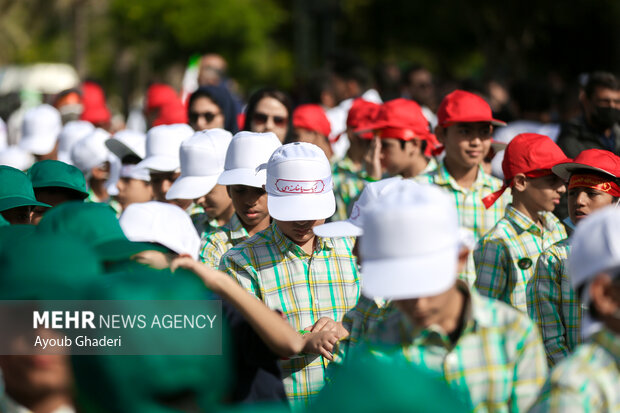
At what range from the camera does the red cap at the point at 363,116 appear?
768 cm

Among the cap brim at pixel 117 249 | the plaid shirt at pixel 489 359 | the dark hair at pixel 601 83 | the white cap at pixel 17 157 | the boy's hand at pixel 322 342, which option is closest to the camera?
the plaid shirt at pixel 489 359

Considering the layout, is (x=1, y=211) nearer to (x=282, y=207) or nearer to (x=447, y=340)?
(x=282, y=207)

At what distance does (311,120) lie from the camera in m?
8.41

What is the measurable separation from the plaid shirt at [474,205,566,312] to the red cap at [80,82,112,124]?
7.95 meters

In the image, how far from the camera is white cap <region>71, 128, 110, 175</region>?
26.5 ft

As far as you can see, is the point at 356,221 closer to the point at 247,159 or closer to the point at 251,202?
the point at 251,202

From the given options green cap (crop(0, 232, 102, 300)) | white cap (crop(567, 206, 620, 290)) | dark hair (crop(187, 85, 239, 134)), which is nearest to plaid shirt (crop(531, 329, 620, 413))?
white cap (crop(567, 206, 620, 290))

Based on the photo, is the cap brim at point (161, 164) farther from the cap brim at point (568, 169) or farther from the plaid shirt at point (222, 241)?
the cap brim at point (568, 169)

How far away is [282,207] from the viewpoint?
15.0ft

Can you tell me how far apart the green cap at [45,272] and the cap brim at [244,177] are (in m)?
2.36

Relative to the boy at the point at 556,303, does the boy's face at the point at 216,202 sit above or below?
above

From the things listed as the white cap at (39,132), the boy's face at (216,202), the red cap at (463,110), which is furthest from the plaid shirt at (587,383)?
the white cap at (39,132)

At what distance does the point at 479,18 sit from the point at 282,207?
28145 millimetres

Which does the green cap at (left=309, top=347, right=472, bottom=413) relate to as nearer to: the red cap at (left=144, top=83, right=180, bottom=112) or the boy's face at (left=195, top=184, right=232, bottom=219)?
the boy's face at (left=195, top=184, right=232, bottom=219)
